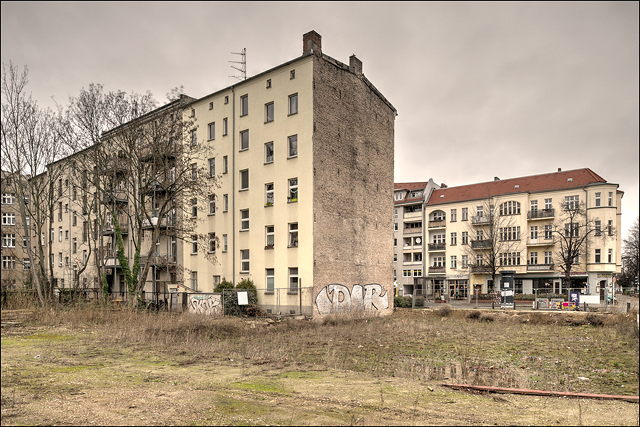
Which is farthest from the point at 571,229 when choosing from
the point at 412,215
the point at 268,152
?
the point at 268,152

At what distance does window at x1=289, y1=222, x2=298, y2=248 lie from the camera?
3044cm

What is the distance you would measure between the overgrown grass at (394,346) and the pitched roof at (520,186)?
110 ft

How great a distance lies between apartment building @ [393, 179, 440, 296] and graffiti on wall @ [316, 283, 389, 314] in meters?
36.4

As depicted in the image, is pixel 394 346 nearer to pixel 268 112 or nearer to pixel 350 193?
pixel 350 193

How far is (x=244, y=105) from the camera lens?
34.5 m

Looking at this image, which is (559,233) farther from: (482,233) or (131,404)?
(131,404)

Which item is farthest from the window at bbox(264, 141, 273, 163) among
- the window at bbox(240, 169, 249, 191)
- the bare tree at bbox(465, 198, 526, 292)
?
the bare tree at bbox(465, 198, 526, 292)

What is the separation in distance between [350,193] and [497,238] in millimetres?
35539

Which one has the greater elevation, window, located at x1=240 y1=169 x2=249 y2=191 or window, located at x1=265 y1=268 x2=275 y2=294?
window, located at x1=240 y1=169 x2=249 y2=191

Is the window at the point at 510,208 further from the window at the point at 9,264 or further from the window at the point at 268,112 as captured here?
the window at the point at 9,264

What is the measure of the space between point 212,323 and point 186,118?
2123cm

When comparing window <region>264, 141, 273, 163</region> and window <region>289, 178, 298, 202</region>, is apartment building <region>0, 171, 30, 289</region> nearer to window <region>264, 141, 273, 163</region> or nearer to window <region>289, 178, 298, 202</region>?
window <region>264, 141, 273, 163</region>

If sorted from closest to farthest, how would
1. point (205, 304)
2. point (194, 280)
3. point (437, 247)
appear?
point (205, 304) → point (194, 280) → point (437, 247)

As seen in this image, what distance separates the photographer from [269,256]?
104 ft
